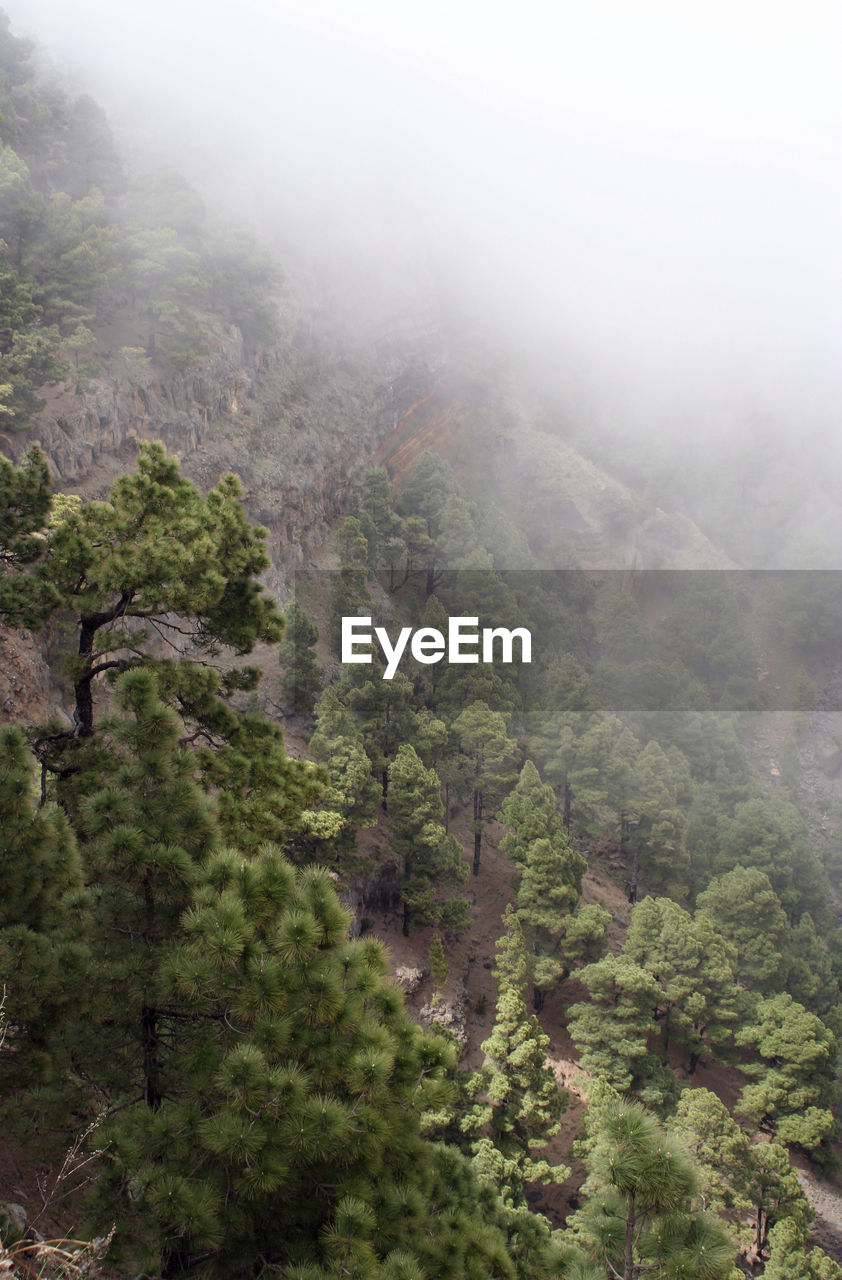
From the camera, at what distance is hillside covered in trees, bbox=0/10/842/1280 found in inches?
290

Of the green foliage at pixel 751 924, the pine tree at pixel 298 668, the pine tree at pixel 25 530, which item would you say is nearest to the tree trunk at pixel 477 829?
the pine tree at pixel 298 668

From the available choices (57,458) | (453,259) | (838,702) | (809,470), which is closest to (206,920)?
(57,458)

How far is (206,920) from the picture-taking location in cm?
714

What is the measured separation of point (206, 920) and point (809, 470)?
289 ft

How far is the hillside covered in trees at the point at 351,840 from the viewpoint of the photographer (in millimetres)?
7359

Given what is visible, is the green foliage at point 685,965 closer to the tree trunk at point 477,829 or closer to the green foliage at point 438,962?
the green foliage at point 438,962

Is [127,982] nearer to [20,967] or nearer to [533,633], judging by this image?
[20,967]

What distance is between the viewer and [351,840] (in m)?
25.5

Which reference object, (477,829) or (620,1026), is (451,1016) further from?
(477,829)

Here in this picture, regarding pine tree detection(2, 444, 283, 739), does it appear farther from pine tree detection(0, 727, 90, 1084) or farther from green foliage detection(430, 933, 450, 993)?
green foliage detection(430, 933, 450, 993)

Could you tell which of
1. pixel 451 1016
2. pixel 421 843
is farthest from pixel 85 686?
pixel 451 1016

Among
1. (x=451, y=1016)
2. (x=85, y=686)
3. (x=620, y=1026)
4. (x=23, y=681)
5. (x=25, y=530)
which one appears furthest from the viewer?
(x=451, y=1016)

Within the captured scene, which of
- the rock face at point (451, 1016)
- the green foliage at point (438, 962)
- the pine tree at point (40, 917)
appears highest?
the pine tree at point (40, 917)

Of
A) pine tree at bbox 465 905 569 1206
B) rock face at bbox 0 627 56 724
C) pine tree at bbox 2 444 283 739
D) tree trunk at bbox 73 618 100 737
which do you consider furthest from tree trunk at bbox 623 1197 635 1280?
rock face at bbox 0 627 56 724
